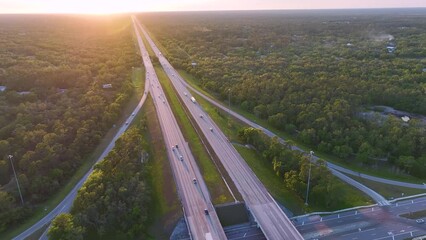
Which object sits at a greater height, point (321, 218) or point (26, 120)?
point (26, 120)

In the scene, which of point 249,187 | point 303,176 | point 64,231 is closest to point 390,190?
point 303,176

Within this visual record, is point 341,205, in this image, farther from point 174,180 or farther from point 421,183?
point 174,180

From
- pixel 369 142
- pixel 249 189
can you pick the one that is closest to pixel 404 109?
pixel 369 142

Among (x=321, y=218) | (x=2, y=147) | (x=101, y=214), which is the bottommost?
(x=321, y=218)

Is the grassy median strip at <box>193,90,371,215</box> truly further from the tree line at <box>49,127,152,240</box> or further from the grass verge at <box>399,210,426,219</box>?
the tree line at <box>49,127,152,240</box>

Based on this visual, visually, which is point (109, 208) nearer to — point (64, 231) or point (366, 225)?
point (64, 231)

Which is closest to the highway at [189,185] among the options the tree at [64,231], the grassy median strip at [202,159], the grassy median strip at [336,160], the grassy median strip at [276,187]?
the grassy median strip at [202,159]

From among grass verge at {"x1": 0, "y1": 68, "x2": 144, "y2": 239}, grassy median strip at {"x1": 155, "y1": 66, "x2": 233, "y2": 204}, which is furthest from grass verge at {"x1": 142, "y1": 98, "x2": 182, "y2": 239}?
grass verge at {"x1": 0, "y1": 68, "x2": 144, "y2": 239}
